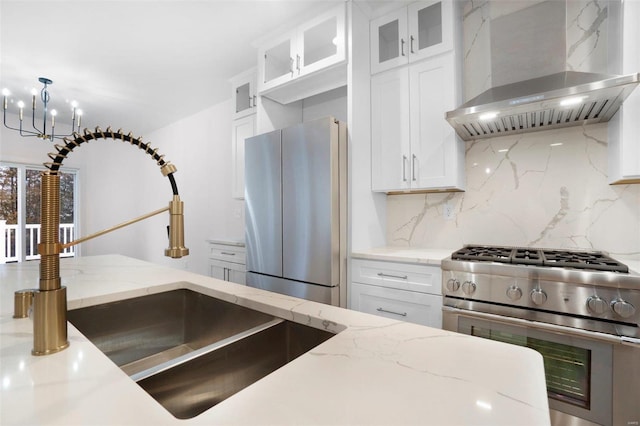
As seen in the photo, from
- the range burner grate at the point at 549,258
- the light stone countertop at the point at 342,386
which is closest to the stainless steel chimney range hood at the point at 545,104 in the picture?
the range burner grate at the point at 549,258

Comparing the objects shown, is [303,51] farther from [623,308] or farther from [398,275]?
[623,308]

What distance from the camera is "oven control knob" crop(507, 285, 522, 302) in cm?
151

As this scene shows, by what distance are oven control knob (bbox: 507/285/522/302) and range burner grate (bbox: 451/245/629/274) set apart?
0.42ft

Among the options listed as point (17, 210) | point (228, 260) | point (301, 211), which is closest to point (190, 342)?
point (301, 211)

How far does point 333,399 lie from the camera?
475 mm

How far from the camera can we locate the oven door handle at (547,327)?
1307mm

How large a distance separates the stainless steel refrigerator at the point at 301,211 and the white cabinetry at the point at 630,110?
146 cm

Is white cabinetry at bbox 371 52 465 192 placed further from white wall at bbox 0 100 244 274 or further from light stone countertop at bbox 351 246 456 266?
white wall at bbox 0 100 244 274

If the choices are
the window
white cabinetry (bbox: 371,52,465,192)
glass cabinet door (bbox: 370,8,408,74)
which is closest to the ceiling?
glass cabinet door (bbox: 370,8,408,74)

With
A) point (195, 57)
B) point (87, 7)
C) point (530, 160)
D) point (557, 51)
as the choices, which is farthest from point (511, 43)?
point (87, 7)

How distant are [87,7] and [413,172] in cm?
258

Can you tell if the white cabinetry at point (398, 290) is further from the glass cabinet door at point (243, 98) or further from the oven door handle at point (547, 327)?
the glass cabinet door at point (243, 98)

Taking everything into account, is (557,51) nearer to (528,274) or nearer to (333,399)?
(528,274)

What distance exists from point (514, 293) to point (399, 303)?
64cm
